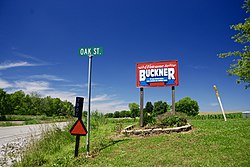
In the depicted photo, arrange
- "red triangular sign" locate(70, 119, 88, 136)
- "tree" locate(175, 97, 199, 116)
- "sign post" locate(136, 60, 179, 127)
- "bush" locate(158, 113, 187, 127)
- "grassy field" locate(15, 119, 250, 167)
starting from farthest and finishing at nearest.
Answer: "tree" locate(175, 97, 199, 116) → "sign post" locate(136, 60, 179, 127) → "bush" locate(158, 113, 187, 127) → "red triangular sign" locate(70, 119, 88, 136) → "grassy field" locate(15, 119, 250, 167)

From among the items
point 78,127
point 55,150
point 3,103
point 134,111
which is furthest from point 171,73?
point 3,103

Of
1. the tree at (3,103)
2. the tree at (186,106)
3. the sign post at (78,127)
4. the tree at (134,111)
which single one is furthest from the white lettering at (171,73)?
the tree at (186,106)

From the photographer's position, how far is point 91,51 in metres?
7.12

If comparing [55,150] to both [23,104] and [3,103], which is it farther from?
[23,104]

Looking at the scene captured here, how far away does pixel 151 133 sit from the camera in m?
9.13

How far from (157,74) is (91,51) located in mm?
5267

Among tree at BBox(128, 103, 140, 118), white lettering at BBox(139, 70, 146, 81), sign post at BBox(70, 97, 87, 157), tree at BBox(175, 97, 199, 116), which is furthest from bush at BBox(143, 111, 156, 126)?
tree at BBox(175, 97, 199, 116)

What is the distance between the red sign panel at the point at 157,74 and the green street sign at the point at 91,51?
5038mm

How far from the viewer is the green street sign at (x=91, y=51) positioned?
7.05 meters

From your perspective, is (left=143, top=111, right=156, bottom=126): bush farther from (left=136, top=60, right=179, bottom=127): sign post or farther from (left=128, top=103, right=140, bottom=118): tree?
(left=128, top=103, right=140, bottom=118): tree

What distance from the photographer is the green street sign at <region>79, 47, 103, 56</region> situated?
23.1ft

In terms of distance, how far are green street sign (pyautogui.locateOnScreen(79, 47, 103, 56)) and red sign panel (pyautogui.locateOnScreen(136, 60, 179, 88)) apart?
5038 millimetres

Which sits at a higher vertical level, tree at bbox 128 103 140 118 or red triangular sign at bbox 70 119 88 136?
tree at bbox 128 103 140 118

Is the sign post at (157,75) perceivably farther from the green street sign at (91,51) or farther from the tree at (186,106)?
the tree at (186,106)
